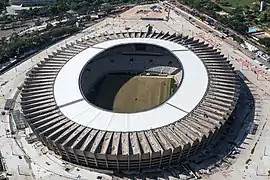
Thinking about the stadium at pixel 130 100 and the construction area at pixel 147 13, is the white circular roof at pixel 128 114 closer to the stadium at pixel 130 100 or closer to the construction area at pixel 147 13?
the stadium at pixel 130 100

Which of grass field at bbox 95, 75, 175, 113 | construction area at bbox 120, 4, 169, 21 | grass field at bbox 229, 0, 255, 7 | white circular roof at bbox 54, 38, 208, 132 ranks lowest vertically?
grass field at bbox 95, 75, 175, 113

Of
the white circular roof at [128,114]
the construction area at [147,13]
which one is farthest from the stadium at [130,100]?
the construction area at [147,13]

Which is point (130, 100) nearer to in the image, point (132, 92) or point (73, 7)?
point (132, 92)

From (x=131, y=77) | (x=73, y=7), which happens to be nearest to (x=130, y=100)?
(x=131, y=77)

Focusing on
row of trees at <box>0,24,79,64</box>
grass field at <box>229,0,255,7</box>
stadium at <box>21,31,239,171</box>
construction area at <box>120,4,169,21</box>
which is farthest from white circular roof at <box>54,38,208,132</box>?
grass field at <box>229,0,255,7</box>

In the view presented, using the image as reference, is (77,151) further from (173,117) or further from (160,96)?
(160,96)

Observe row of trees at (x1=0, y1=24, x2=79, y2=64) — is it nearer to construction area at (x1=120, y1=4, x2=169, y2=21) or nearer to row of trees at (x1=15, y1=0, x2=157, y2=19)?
row of trees at (x1=15, y1=0, x2=157, y2=19)
